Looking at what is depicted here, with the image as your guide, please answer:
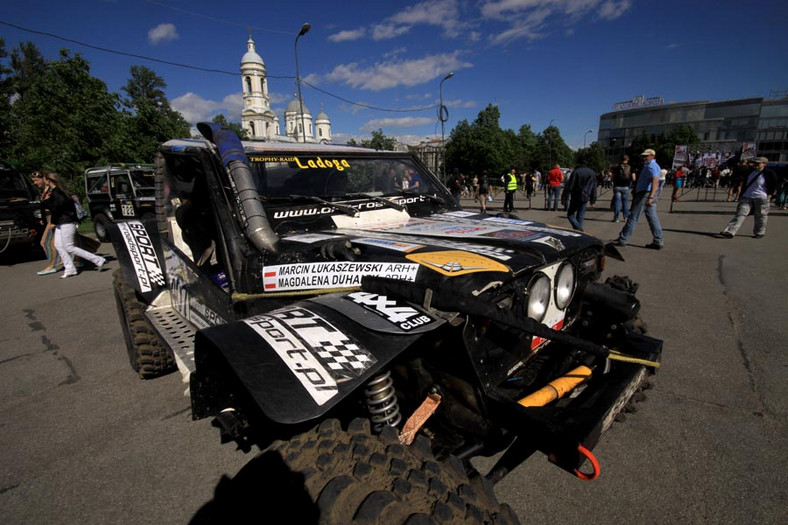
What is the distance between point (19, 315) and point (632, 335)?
23.3 feet

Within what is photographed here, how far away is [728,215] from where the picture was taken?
43.4 feet

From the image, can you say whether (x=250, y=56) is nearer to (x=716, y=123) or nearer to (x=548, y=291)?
(x=548, y=291)

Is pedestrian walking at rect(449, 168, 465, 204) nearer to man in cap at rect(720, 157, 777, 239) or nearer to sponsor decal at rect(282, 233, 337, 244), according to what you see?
sponsor decal at rect(282, 233, 337, 244)

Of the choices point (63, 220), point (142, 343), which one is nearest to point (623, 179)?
point (142, 343)

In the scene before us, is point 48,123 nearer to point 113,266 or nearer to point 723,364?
point 113,266

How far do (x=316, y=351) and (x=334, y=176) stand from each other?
1964 mm

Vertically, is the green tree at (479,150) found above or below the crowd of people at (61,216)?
above

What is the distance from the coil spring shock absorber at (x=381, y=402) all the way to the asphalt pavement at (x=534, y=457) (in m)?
0.57

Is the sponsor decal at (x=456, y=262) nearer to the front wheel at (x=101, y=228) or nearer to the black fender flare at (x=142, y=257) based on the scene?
the black fender flare at (x=142, y=257)

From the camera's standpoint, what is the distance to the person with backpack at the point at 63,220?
7340 millimetres

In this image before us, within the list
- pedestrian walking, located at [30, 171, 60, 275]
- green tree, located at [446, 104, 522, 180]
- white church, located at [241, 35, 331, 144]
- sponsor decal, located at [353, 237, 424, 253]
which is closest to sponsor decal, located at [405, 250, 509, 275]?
sponsor decal, located at [353, 237, 424, 253]

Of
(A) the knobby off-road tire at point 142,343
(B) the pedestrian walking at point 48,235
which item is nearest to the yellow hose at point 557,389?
(A) the knobby off-road tire at point 142,343

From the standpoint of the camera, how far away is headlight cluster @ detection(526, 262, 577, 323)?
1986 mm

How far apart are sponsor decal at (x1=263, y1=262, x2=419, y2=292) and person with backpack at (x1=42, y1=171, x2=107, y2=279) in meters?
7.47
